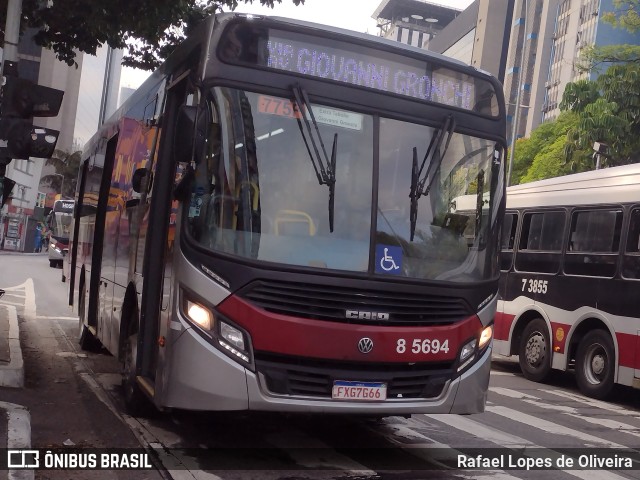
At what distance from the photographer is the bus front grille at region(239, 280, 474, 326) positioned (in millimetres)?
6238

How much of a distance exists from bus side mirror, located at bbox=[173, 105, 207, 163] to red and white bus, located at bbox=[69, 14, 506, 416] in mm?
12

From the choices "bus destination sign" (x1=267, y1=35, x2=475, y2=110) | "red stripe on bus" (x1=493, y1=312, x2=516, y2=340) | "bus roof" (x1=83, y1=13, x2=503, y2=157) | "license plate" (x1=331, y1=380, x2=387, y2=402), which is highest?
"bus roof" (x1=83, y1=13, x2=503, y2=157)

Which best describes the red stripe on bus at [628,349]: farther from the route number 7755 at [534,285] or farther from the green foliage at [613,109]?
the green foliage at [613,109]

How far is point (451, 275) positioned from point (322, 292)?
3.82 ft

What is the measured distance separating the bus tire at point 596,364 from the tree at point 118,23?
663 centimetres

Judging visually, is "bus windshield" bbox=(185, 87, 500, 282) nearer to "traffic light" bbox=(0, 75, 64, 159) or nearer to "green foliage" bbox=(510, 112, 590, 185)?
"traffic light" bbox=(0, 75, 64, 159)

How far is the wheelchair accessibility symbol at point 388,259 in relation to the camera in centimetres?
654

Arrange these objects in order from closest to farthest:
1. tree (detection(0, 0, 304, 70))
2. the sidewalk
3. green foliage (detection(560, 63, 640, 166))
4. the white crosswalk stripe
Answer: the sidewalk, the white crosswalk stripe, tree (detection(0, 0, 304, 70)), green foliage (detection(560, 63, 640, 166))

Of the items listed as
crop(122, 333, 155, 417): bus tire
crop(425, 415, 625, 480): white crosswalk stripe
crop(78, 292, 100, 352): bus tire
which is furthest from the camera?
crop(78, 292, 100, 352): bus tire

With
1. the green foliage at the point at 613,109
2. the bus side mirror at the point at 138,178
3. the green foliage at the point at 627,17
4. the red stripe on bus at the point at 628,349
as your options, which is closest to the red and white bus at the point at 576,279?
the red stripe on bus at the point at 628,349

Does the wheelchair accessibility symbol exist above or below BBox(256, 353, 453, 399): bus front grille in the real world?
above

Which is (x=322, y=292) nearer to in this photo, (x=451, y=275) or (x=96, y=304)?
(x=451, y=275)

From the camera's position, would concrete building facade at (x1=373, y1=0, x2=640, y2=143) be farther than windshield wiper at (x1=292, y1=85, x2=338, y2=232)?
Yes

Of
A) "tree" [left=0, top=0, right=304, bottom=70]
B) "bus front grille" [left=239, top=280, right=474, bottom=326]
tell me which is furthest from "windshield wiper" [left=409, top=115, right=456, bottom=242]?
"tree" [left=0, top=0, right=304, bottom=70]
